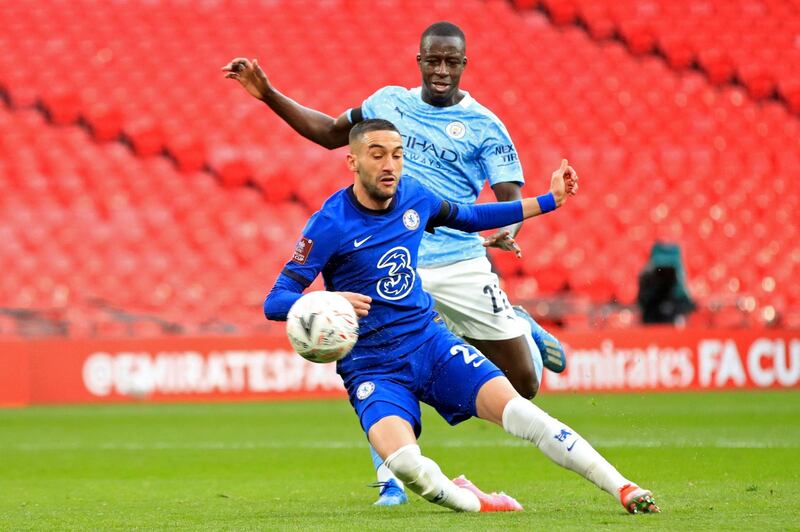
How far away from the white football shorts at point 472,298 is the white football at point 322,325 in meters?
1.64

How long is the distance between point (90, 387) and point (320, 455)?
6.02 metres

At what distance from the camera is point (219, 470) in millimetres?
8688

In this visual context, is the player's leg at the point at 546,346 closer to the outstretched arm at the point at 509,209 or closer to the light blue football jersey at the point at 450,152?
the light blue football jersey at the point at 450,152

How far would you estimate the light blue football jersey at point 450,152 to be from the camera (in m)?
6.94

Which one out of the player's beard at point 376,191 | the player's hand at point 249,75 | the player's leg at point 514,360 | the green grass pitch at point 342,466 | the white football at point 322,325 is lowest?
the green grass pitch at point 342,466

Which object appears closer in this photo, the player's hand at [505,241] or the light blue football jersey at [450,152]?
the player's hand at [505,241]

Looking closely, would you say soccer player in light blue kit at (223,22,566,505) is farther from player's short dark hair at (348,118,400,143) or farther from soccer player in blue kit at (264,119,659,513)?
player's short dark hair at (348,118,400,143)

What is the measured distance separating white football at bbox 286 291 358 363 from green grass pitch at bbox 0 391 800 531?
71 centimetres

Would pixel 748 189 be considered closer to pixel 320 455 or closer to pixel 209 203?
pixel 209 203

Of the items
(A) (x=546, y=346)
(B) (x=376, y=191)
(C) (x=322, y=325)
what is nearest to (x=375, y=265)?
(B) (x=376, y=191)

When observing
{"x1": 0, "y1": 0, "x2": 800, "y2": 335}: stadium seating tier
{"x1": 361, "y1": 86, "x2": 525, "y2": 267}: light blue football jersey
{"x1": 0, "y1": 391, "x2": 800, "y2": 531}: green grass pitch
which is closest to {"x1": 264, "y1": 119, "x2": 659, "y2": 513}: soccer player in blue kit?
{"x1": 0, "y1": 391, "x2": 800, "y2": 531}: green grass pitch

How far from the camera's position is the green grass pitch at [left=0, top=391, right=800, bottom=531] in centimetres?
552

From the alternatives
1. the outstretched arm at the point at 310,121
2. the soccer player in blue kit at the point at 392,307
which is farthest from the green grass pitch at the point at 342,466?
the outstretched arm at the point at 310,121

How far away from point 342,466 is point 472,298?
2299mm
